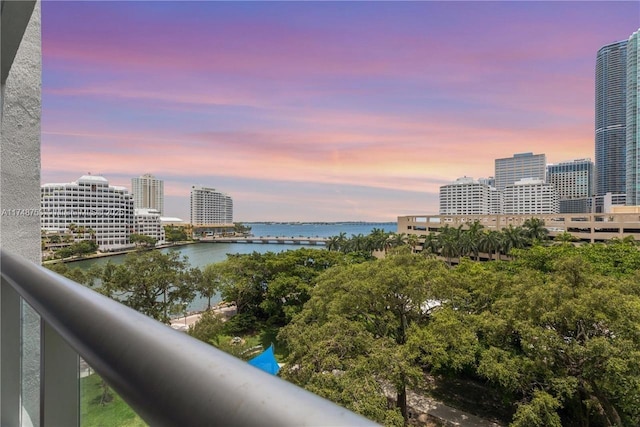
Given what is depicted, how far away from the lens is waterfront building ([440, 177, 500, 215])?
207ft

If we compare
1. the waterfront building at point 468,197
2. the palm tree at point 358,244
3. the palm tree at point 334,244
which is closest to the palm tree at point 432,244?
the palm tree at point 358,244

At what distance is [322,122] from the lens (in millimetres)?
30594

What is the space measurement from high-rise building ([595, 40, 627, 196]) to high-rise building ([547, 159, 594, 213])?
3.93 metres

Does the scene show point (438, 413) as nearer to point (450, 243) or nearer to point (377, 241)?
point (450, 243)

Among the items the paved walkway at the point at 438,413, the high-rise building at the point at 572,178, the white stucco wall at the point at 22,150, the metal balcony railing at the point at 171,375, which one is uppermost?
the high-rise building at the point at 572,178

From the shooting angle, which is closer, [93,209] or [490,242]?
[490,242]

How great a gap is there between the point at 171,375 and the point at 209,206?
72.9m

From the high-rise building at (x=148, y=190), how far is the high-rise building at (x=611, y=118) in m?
74.1

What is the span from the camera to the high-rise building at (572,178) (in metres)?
67.0

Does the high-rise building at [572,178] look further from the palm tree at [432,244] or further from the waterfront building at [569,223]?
the palm tree at [432,244]

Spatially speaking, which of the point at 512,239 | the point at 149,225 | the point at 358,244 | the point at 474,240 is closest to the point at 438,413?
the point at 512,239

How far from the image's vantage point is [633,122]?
49531mm

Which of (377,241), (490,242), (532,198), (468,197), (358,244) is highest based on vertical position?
(468,197)

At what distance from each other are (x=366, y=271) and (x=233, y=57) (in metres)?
6.59
